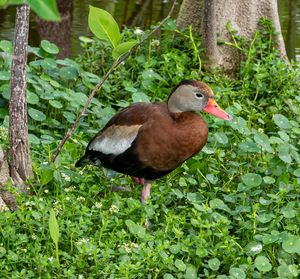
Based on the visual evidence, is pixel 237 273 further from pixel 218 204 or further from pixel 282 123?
pixel 282 123

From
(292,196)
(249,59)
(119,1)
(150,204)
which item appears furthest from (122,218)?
(119,1)

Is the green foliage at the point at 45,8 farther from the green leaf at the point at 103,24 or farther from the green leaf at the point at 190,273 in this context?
the green leaf at the point at 190,273

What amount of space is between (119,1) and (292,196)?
24.3ft

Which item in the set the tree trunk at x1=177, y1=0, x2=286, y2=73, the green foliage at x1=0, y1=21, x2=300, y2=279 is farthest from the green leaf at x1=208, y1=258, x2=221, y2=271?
the tree trunk at x1=177, y1=0, x2=286, y2=73

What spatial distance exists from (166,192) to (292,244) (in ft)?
3.36

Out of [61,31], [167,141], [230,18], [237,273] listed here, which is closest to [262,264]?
[237,273]

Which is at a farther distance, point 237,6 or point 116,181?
point 237,6

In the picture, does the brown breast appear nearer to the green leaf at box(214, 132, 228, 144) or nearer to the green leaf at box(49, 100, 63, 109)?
the green leaf at box(214, 132, 228, 144)

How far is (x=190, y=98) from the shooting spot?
4.54 metres

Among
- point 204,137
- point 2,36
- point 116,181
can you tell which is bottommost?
point 2,36

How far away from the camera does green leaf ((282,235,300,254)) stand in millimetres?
3885

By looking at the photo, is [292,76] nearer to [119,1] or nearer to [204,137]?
[204,137]

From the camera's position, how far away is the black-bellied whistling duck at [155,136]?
4.32 m

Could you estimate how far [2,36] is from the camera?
31.8ft
